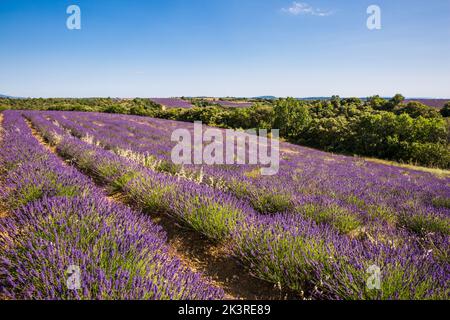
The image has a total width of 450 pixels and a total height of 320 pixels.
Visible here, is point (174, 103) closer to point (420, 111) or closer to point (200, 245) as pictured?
point (420, 111)

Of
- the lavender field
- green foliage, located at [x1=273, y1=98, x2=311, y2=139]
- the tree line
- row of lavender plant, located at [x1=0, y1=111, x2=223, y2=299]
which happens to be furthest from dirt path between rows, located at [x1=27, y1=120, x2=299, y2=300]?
green foliage, located at [x1=273, y1=98, x2=311, y2=139]

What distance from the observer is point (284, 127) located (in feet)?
110

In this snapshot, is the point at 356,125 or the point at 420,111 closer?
the point at 356,125

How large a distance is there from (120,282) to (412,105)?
39713 millimetres

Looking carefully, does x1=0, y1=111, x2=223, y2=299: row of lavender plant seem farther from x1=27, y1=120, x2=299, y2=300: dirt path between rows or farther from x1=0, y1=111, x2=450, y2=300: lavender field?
x1=27, y1=120, x2=299, y2=300: dirt path between rows

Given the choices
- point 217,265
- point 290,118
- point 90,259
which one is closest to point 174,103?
point 290,118

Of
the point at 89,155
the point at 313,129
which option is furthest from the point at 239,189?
the point at 313,129

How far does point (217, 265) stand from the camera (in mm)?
2391

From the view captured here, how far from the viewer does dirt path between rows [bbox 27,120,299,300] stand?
198cm

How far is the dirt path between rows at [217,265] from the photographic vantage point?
1978 mm

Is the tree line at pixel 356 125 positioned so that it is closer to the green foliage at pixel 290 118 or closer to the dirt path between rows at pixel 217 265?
the green foliage at pixel 290 118

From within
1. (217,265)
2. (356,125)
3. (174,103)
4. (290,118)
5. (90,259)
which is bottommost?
(217,265)

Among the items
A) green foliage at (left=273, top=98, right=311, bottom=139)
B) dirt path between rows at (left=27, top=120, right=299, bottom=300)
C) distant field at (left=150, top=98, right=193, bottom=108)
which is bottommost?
dirt path between rows at (left=27, top=120, right=299, bottom=300)

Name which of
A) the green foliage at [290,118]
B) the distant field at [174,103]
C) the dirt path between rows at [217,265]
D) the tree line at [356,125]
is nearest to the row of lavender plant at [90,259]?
the dirt path between rows at [217,265]
